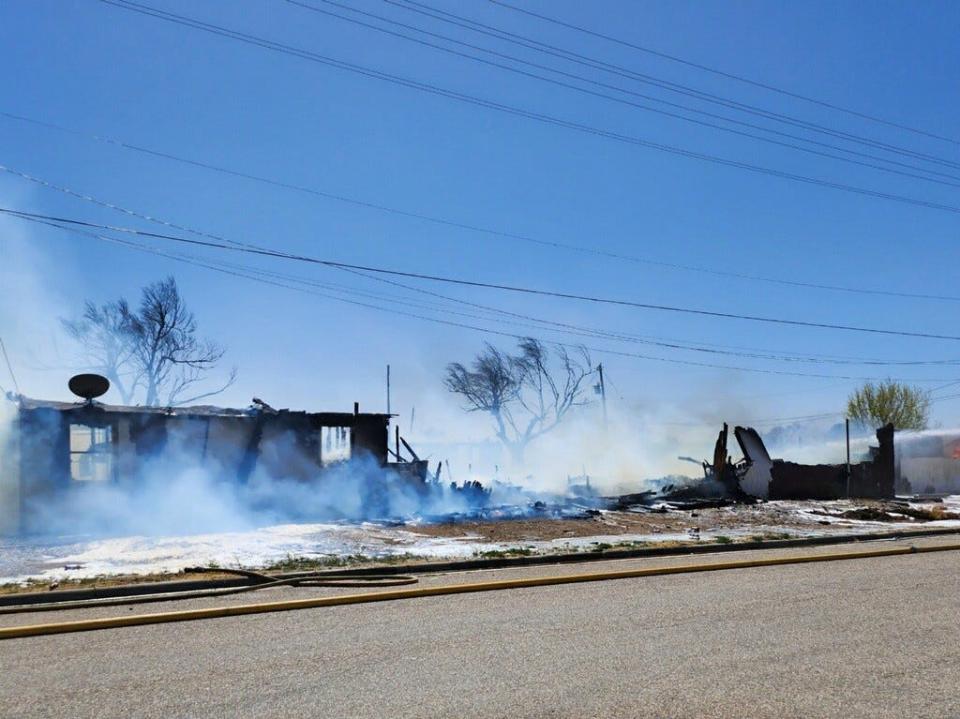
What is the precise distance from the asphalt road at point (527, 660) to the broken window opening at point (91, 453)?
1218cm

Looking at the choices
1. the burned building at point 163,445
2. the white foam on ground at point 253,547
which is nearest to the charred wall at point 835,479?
the white foam on ground at point 253,547

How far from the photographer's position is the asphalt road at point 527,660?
5273 mm

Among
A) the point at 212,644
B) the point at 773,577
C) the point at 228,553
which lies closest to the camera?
the point at 212,644

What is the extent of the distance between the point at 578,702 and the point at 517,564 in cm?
839

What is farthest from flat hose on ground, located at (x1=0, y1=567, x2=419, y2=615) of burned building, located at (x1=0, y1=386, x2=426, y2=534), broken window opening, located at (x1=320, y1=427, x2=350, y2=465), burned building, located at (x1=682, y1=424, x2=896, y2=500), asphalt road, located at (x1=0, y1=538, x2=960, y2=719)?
burned building, located at (x1=682, y1=424, x2=896, y2=500)

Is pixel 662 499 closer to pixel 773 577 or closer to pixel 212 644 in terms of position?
pixel 773 577

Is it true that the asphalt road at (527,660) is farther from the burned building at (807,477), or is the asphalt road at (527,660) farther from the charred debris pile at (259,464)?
the burned building at (807,477)

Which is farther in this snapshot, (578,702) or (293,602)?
(293,602)

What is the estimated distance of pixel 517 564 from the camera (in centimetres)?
1359

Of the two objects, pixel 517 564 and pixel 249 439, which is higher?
pixel 249 439

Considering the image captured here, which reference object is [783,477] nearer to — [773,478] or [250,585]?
[773,478]

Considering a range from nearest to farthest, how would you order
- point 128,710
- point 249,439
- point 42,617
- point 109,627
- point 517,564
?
point 128,710 < point 109,627 < point 42,617 < point 517,564 < point 249,439

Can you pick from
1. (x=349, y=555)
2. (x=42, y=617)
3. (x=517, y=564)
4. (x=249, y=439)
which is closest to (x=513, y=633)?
(x=42, y=617)

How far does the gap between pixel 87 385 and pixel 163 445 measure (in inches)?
89.3
